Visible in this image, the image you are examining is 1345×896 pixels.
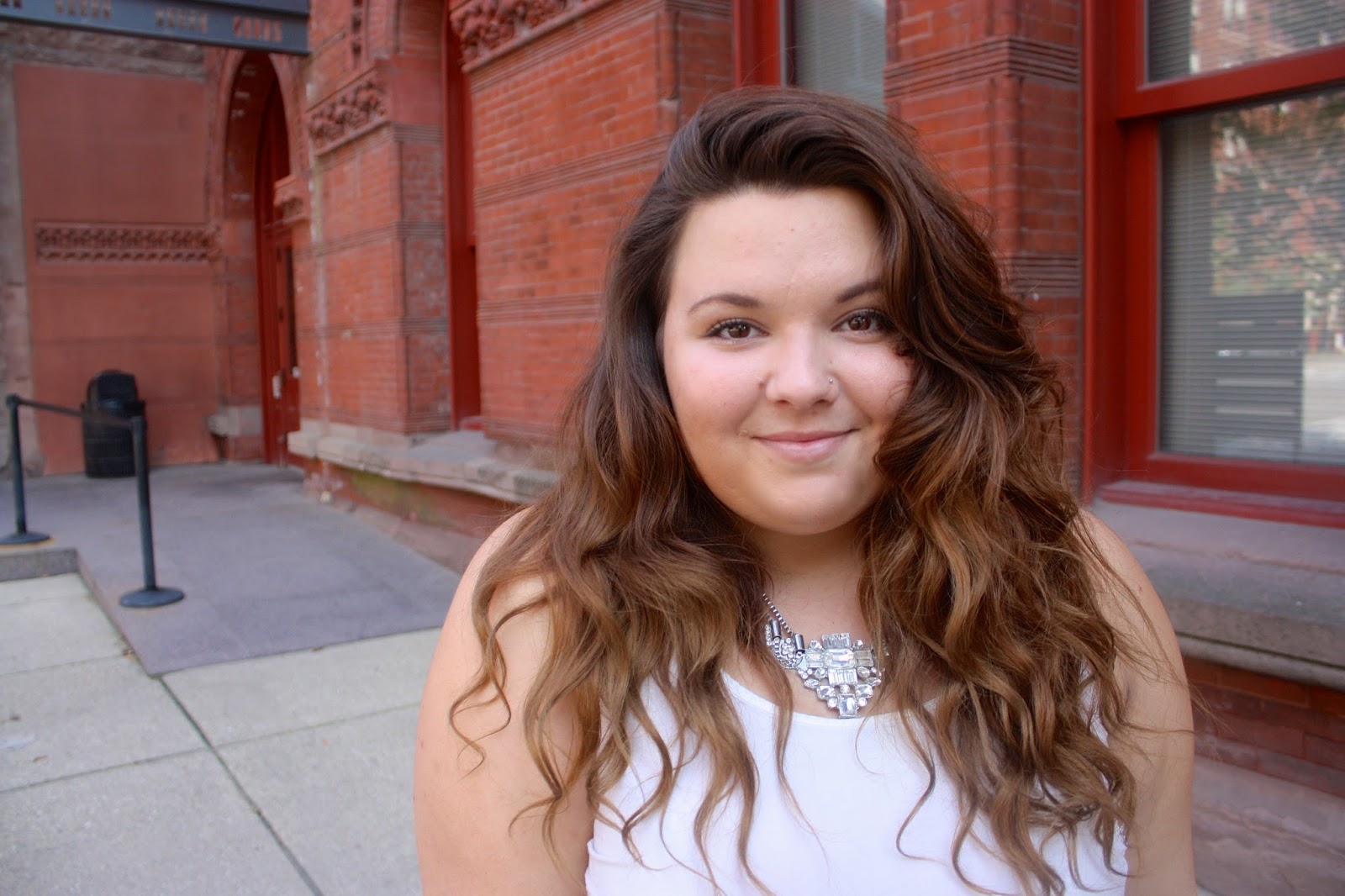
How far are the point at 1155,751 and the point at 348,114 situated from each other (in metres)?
8.10

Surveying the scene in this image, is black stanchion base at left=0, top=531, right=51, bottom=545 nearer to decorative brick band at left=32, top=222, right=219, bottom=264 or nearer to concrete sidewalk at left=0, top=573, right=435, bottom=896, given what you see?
concrete sidewalk at left=0, top=573, right=435, bottom=896

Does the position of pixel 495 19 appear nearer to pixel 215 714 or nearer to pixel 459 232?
pixel 459 232

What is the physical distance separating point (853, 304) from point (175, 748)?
378 centimetres

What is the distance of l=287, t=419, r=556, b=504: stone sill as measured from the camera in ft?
20.3

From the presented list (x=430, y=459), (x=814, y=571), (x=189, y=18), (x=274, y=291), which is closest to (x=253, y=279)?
(x=274, y=291)

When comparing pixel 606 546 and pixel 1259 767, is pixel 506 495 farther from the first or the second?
pixel 606 546

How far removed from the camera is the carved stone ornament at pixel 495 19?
19.1ft

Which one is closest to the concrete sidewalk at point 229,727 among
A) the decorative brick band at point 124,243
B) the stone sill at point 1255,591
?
the stone sill at point 1255,591

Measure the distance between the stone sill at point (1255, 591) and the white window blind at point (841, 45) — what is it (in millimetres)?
2115

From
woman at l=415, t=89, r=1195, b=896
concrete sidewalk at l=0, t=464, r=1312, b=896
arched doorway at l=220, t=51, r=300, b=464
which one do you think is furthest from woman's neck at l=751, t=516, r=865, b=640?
arched doorway at l=220, t=51, r=300, b=464

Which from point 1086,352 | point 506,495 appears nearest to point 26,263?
point 506,495

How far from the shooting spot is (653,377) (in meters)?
1.57

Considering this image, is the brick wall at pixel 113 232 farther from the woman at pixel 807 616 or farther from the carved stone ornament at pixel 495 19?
the woman at pixel 807 616

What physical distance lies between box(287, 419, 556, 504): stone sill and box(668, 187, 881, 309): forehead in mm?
4086
